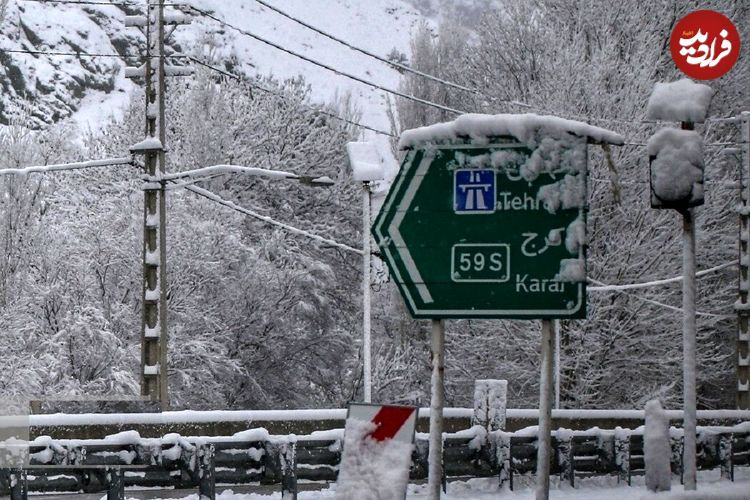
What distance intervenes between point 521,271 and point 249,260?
33.5 metres

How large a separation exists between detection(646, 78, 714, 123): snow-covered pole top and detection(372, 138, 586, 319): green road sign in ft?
5.62

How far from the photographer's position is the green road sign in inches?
387

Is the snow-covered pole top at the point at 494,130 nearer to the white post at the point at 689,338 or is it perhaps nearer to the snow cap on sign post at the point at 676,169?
the snow cap on sign post at the point at 676,169

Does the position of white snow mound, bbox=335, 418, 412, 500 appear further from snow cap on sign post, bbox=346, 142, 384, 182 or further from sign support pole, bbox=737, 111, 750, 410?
sign support pole, bbox=737, 111, 750, 410

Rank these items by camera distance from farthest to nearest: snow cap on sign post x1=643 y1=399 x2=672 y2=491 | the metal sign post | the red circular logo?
the red circular logo → snow cap on sign post x1=643 y1=399 x2=672 y2=491 → the metal sign post

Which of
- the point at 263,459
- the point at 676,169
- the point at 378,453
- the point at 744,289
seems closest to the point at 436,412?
the point at 378,453

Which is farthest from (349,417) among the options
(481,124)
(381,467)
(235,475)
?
(235,475)

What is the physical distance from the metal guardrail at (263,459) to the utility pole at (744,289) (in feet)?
35.5

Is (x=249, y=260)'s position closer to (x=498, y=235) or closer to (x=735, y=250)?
(x=735, y=250)

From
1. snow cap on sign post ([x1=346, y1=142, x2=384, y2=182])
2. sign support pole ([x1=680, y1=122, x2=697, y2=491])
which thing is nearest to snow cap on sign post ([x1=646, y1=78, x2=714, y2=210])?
sign support pole ([x1=680, y1=122, x2=697, y2=491])

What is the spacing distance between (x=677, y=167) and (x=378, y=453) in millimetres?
3569

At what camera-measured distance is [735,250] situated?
38312 mm

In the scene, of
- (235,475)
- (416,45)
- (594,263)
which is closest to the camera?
(235,475)

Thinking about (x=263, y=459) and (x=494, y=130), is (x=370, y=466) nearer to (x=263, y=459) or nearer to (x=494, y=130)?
(x=494, y=130)
